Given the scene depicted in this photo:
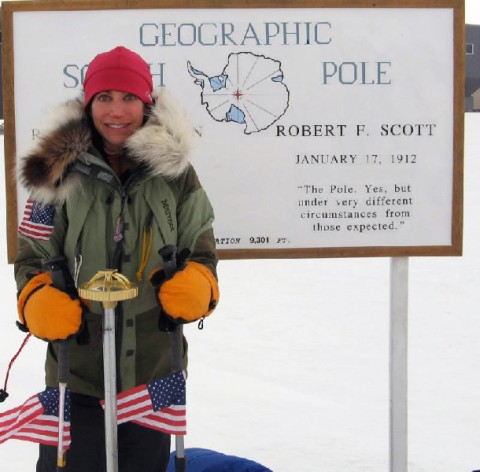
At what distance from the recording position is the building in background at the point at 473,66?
128 feet

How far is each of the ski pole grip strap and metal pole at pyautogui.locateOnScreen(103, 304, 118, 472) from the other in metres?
0.14

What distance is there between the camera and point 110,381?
213 cm

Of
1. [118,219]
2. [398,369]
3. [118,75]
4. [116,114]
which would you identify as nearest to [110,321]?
[118,219]

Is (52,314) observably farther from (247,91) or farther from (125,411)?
(247,91)

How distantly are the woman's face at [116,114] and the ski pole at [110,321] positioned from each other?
48 centimetres

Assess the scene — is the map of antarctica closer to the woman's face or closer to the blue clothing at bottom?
the woman's face

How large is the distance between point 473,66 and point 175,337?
40.1 m

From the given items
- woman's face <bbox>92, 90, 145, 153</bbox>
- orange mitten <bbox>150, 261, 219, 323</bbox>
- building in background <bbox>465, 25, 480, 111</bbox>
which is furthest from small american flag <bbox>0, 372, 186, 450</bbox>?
building in background <bbox>465, 25, 480, 111</bbox>

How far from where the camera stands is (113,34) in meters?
3.14

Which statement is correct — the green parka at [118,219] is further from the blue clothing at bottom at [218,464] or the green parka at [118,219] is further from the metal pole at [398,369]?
the metal pole at [398,369]

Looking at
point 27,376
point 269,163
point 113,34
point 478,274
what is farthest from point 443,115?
point 478,274

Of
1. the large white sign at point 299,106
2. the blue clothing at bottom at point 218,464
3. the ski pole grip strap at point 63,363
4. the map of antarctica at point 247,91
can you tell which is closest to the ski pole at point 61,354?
the ski pole grip strap at point 63,363

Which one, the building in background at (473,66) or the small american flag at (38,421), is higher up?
the building in background at (473,66)

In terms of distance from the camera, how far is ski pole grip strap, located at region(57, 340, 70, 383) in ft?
7.22
